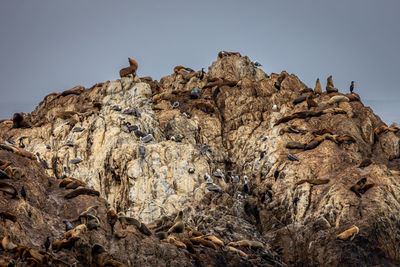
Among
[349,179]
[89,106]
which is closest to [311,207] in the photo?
[349,179]

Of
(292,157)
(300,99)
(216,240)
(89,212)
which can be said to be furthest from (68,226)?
(300,99)

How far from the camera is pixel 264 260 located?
24172 millimetres

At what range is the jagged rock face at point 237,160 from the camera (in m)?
25.5

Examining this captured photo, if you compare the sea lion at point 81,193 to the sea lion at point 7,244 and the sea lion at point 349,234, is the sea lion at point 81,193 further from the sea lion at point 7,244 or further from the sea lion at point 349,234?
the sea lion at point 349,234

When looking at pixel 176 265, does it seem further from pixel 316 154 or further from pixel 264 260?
pixel 316 154

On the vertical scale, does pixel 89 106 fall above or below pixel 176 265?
above

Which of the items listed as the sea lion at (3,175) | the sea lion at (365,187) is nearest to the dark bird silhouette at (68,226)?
the sea lion at (3,175)

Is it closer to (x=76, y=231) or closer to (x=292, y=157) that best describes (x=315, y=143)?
(x=292, y=157)

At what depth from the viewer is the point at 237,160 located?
36.6 m

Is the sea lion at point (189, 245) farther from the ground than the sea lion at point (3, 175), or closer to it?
closer to it

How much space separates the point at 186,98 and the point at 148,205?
48.7 ft

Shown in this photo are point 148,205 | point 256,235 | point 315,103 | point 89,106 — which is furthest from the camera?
point 89,106

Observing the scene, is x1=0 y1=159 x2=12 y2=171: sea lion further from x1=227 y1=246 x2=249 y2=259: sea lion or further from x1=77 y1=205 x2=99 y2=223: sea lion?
x1=227 y1=246 x2=249 y2=259: sea lion

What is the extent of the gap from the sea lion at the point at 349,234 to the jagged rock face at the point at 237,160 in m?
0.19
